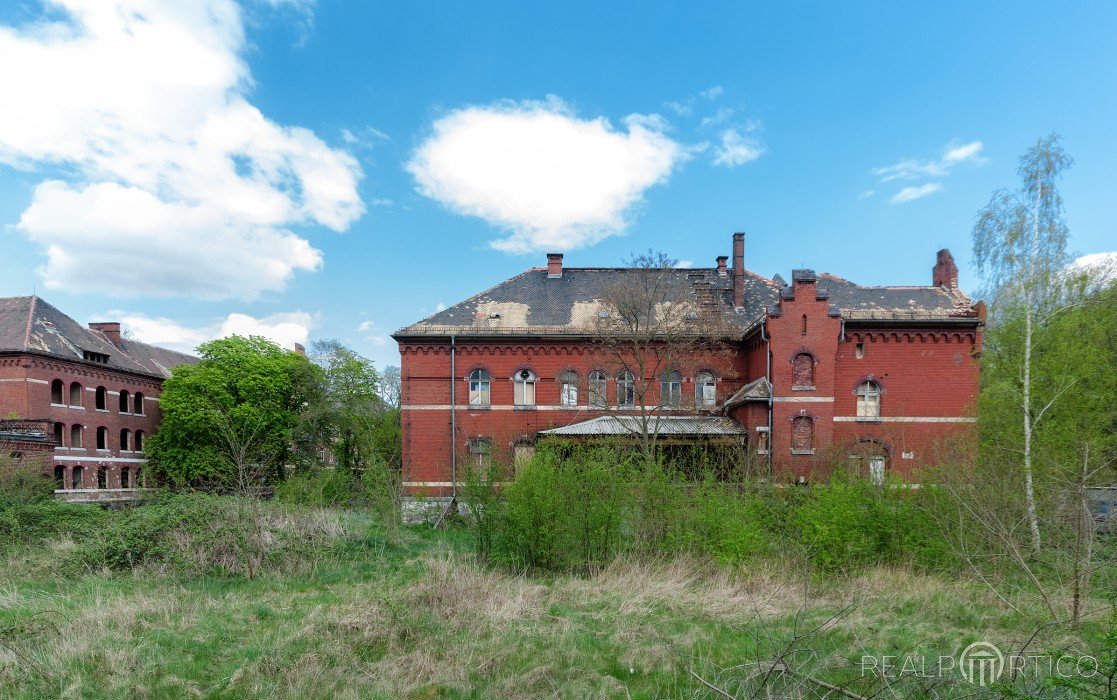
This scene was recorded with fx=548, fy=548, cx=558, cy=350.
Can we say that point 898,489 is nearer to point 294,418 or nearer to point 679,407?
point 679,407

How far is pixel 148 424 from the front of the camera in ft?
112

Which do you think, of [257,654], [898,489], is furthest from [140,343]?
[898,489]

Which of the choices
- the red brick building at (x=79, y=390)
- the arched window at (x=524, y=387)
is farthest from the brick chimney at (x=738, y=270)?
the red brick building at (x=79, y=390)

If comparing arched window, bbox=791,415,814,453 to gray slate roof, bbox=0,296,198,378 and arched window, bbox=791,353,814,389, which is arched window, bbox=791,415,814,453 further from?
gray slate roof, bbox=0,296,198,378

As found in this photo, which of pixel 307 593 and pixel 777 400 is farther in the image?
pixel 777 400

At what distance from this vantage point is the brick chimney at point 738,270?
23.5 m

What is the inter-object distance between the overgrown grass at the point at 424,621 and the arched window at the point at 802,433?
10.3 m

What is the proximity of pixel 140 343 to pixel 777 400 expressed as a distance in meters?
40.9

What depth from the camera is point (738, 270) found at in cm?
2355

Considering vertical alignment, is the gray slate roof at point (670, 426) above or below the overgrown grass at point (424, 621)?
above

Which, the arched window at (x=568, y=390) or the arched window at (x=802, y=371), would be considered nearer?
the arched window at (x=802, y=371)

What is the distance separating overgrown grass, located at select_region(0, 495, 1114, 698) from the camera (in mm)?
5664

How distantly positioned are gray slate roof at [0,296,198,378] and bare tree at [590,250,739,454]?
27872 mm

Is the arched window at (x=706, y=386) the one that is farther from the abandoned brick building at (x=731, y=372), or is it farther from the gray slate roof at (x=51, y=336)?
the gray slate roof at (x=51, y=336)
